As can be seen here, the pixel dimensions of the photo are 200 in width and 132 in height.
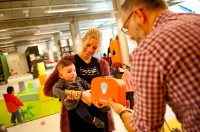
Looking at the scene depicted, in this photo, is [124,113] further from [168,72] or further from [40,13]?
[40,13]

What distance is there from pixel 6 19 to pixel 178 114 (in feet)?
33.4

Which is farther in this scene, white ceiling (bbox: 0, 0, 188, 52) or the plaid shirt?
white ceiling (bbox: 0, 0, 188, 52)

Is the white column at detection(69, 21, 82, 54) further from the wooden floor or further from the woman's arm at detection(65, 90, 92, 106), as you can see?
the woman's arm at detection(65, 90, 92, 106)

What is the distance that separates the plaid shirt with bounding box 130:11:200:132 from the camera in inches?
29.2

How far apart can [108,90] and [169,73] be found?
59 cm

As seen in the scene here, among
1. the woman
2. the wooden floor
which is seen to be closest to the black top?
the woman

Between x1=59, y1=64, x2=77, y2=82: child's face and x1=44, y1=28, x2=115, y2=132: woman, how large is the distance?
69 mm

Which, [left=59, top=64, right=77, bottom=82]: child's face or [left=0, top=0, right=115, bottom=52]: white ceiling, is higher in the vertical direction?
[left=0, top=0, right=115, bottom=52]: white ceiling

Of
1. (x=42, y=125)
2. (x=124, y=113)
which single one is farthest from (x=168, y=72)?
(x=42, y=125)

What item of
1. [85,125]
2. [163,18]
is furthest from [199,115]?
[85,125]

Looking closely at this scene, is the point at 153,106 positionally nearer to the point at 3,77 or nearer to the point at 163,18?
the point at 163,18

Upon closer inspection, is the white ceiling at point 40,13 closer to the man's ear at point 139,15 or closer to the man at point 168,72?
the man's ear at point 139,15

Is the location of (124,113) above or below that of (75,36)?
below

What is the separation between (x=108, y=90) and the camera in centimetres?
130
